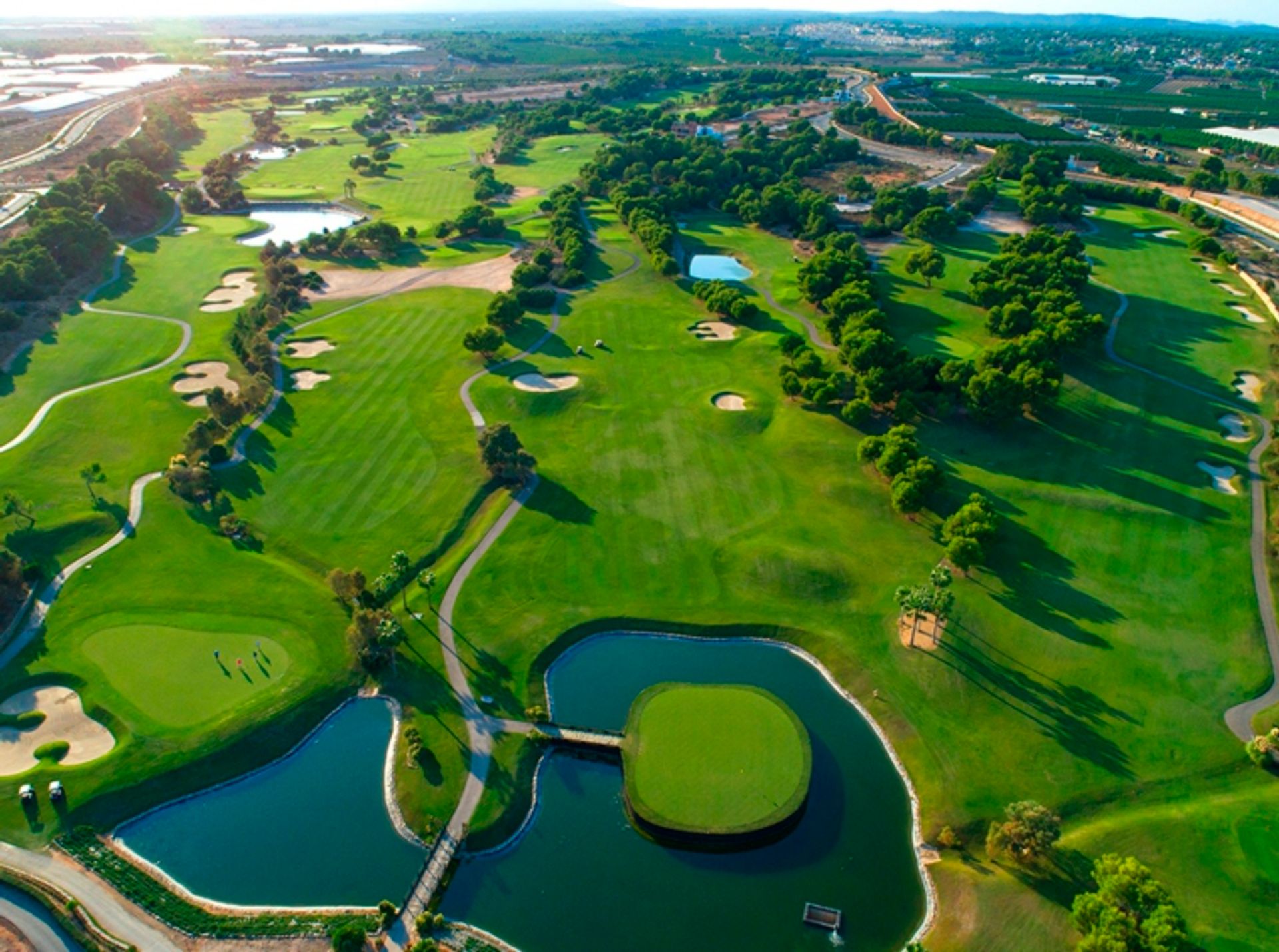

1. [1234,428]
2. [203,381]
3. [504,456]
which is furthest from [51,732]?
[1234,428]

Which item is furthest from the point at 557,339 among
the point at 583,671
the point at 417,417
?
the point at 583,671

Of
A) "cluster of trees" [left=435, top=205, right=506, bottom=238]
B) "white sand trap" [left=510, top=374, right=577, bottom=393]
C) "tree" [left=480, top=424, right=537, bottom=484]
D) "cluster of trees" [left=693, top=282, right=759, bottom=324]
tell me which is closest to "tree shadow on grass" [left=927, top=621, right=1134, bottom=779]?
"tree" [left=480, top=424, right=537, bottom=484]

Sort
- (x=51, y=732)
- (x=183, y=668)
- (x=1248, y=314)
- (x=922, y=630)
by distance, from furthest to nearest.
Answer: (x=1248, y=314)
(x=922, y=630)
(x=183, y=668)
(x=51, y=732)

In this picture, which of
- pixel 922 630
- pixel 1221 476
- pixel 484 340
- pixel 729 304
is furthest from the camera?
pixel 729 304

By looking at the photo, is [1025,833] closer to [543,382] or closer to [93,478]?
[543,382]

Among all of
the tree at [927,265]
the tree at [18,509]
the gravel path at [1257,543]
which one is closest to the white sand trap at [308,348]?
the tree at [18,509]

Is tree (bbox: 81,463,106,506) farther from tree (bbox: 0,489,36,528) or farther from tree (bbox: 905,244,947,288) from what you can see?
tree (bbox: 905,244,947,288)

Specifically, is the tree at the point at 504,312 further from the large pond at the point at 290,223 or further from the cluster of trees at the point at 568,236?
the large pond at the point at 290,223
